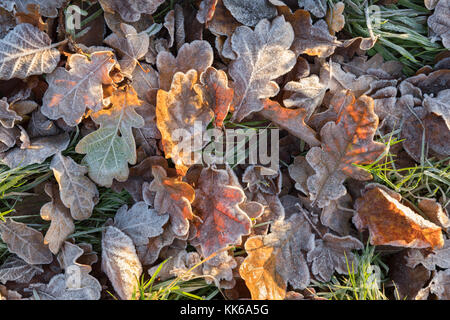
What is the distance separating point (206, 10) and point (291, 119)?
1.79ft

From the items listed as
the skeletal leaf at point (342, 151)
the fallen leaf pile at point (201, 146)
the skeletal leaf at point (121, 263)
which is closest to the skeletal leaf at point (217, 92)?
the fallen leaf pile at point (201, 146)

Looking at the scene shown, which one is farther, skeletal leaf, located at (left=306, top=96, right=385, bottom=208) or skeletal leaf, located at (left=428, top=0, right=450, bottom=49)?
skeletal leaf, located at (left=428, top=0, right=450, bottom=49)

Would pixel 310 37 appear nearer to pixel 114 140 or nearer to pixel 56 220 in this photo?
pixel 114 140

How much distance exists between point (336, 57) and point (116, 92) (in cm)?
93

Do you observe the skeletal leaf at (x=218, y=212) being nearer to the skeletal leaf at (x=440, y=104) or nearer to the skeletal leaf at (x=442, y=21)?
the skeletal leaf at (x=440, y=104)

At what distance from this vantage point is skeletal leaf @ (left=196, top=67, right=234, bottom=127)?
1.80 metres

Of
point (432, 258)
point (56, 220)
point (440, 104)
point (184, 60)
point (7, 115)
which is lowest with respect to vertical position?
point (432, 258)

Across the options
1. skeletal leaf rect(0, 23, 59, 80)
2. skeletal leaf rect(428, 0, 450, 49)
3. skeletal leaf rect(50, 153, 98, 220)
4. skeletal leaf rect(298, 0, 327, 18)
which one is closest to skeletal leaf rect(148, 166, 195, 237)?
skeletal leaf rect(50, 153, 98, 220)

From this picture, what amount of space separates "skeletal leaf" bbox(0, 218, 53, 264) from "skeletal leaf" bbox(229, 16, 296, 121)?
0.97m

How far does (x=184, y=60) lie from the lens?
1.85 m

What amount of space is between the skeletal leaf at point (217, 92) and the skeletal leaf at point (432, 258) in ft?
3.09

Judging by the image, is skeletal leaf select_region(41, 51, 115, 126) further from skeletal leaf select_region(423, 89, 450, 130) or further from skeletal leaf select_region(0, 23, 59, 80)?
skeletal leaf select_region(423, 89, 450, 130)

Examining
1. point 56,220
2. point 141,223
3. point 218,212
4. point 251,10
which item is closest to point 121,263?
point 141,223

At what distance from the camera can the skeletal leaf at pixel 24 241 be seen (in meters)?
1.84
